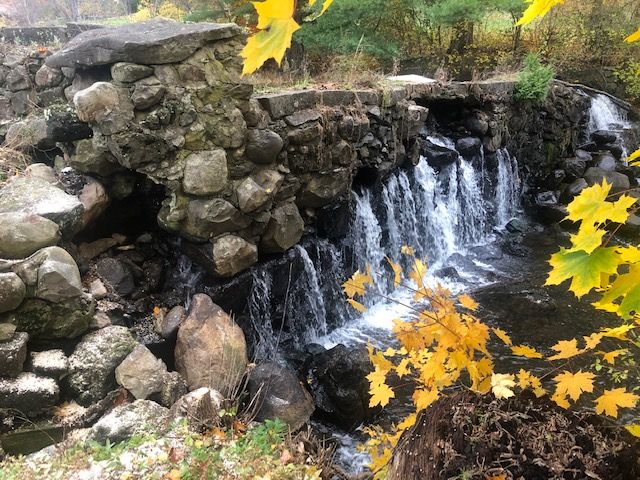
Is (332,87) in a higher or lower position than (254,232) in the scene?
higher

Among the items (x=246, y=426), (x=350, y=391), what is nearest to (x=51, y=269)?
(x=246, y=426)

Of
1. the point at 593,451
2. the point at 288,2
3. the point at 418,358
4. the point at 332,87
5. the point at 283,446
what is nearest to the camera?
the point at 288,2

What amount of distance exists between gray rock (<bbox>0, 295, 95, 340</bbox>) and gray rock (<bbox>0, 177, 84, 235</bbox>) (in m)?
0.75

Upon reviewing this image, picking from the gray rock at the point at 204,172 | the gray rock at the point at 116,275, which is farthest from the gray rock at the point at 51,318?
the gray rock at the point at 204,172

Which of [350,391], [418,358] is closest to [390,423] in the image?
[350,391]

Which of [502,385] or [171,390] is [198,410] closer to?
[171,390]

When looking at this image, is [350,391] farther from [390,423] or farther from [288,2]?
[288,2]

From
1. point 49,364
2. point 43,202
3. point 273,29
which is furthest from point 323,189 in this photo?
point 273,29

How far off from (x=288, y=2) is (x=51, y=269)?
3670mm

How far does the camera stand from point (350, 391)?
4.84 m

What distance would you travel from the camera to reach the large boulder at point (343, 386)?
4.81 metres

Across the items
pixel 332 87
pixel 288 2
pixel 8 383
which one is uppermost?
pixel 288 2

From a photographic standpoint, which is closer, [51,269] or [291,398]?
[51,269]

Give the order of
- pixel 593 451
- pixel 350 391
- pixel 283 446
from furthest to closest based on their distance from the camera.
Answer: pixel 350 391
pixel 283 446
pixel 593 451
